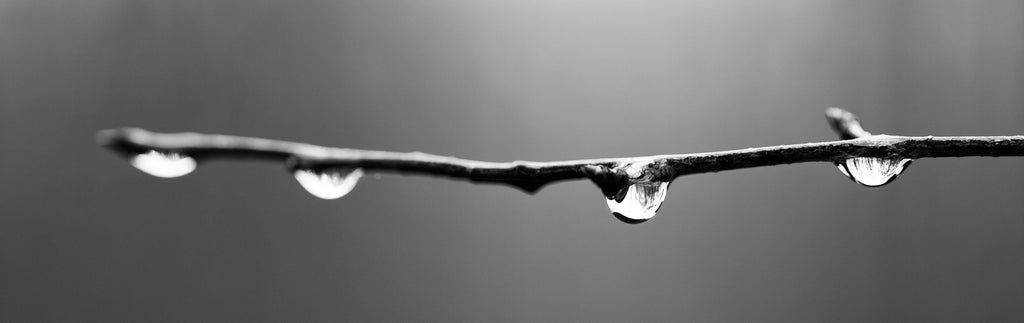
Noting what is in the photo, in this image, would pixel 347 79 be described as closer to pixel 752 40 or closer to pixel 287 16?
pixel 287 16

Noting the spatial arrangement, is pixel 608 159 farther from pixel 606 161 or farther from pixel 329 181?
pixel 329 181

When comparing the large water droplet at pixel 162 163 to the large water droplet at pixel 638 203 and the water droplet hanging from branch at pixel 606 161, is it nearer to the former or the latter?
the water droplet hanging from branch at pixel 606 161

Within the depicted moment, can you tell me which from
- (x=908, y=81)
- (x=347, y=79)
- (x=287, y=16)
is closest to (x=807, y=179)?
(x=908, y=81)

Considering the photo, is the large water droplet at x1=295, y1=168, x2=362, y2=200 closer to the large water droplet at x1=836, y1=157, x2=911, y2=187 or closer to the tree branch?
the tree branch

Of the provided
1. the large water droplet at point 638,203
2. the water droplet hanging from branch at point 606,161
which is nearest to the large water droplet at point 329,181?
the water droplet hanging from branch at point 606,161

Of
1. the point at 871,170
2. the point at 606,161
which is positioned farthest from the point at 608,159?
the point at 871,170
